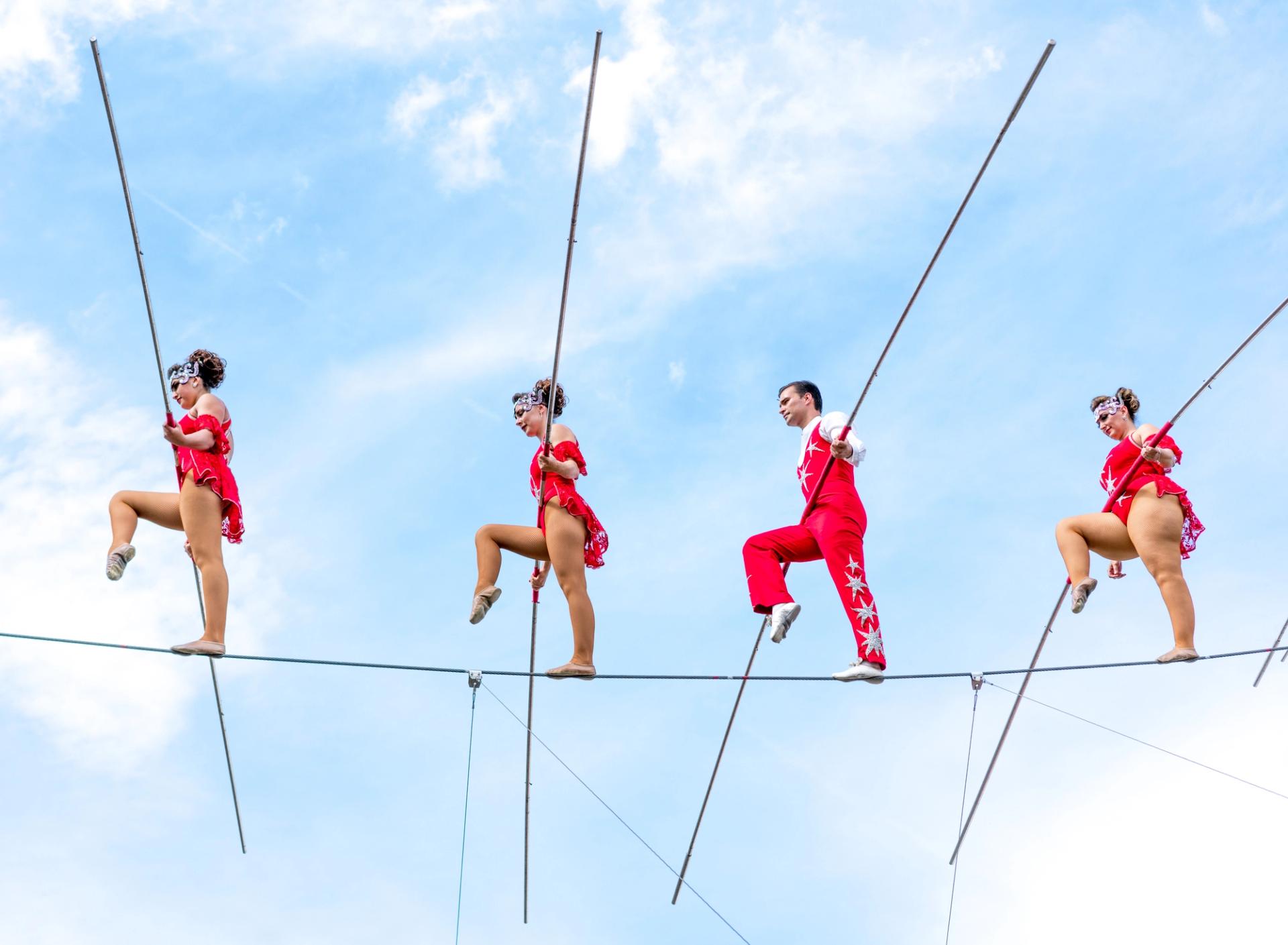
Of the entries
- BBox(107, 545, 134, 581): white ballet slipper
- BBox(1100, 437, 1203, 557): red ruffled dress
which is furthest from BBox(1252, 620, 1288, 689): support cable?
BBox(107, 545, 134, 581): white ballet slipper

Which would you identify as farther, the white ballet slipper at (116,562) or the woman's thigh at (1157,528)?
the woman's thigh at (1157,528)

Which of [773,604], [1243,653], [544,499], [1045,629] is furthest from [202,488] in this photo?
[1243,653]

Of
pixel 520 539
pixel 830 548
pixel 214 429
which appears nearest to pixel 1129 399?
pixel 830 548

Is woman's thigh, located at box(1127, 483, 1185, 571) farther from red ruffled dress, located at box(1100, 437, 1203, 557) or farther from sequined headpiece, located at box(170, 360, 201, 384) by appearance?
sequined headpiece, located at box(170, 360, 201, 384)

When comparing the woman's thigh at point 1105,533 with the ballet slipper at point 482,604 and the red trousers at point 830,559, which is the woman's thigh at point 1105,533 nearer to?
the red trousers at point 830,559

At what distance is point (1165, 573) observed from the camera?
31.6 feet

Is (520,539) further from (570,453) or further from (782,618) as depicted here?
(782,618)

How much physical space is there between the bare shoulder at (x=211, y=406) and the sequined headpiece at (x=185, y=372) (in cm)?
16

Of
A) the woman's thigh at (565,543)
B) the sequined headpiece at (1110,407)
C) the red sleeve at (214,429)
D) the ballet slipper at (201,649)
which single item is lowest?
the ballet slipper at (201,649)

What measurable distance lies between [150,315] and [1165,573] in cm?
586

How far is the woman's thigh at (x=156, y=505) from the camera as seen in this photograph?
358 inches

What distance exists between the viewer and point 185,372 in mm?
9352

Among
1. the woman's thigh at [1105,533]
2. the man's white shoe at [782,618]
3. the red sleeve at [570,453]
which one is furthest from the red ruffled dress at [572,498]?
the woman's thigh at [1105,533]

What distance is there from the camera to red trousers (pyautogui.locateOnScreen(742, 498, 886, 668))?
9148mm
